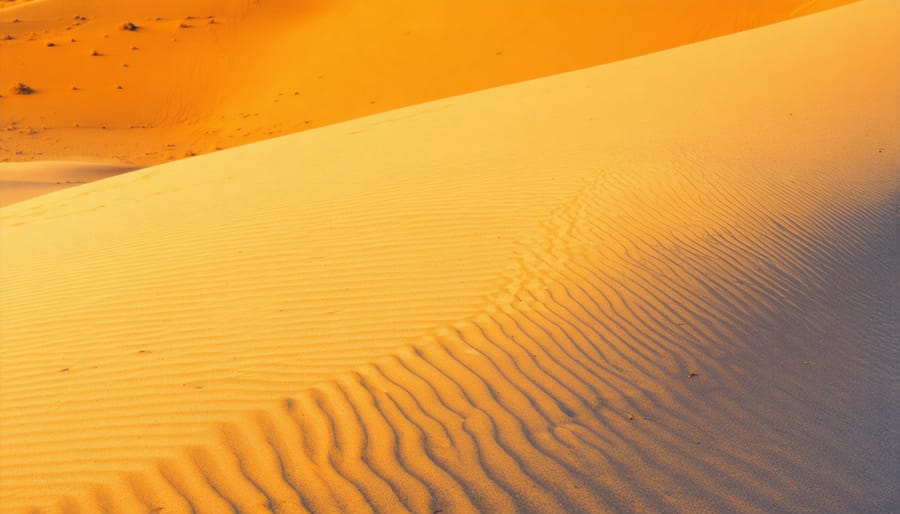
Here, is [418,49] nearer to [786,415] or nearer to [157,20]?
[157,20]

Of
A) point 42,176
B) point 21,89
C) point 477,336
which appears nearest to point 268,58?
point 21,89

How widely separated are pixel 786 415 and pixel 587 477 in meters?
1.41

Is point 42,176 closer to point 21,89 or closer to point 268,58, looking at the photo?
point 21,89

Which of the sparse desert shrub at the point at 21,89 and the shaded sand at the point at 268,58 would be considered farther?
the sparse desert shrub at the point at 21,89

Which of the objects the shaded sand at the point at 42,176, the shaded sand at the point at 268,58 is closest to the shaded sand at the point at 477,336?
the shaded sand at the point at 42,176

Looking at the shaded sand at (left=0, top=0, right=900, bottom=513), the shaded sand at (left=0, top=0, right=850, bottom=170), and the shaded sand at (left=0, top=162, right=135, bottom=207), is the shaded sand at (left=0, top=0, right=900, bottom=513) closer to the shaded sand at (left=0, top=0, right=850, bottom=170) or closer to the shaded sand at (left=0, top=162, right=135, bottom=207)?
the shaded sand at (left=0, top=162, right=135, bottom=207)

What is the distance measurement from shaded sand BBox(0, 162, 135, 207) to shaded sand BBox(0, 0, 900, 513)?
19.2 feet

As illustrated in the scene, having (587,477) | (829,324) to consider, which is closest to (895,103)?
(829,324)

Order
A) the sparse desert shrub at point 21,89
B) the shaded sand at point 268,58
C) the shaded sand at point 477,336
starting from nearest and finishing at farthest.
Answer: the shaded sand at point 477,336
the shaded sand at point 268,58
the sparse desert shrub at point 21,89

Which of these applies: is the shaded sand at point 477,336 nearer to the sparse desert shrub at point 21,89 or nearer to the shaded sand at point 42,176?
the shaded sand at point 42,176

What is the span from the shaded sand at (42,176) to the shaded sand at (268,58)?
3.30 m

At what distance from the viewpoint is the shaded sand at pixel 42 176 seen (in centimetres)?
1527

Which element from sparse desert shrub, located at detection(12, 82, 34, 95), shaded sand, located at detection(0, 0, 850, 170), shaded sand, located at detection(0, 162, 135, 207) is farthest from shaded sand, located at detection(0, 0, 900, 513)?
sparse desert shrub, located at detection(12, 82, 34, 95)

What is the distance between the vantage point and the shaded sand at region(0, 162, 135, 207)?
15.3 metres
